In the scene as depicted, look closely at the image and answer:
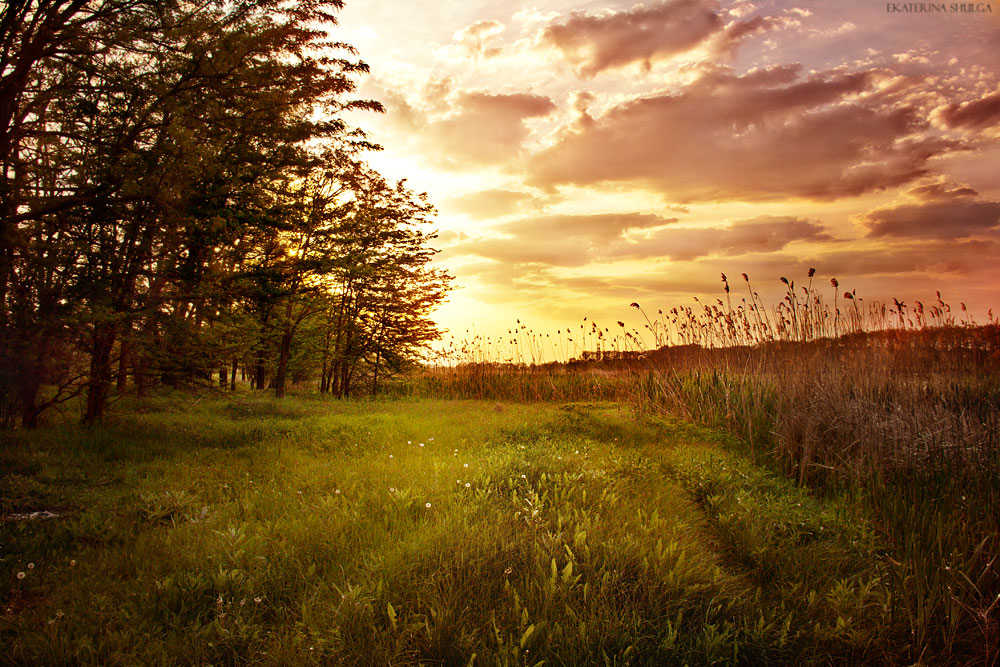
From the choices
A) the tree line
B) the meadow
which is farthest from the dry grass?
the tree line

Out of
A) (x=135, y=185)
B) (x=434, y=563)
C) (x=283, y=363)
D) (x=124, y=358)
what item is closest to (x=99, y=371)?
(x=124, y=358)

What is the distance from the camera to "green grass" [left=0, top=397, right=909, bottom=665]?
2.79 meters

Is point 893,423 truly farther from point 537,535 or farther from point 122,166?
point 122,166

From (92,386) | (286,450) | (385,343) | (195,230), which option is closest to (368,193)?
(385,343)

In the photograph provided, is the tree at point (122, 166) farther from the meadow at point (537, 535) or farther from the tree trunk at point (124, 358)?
the meadow at point (537, 535)

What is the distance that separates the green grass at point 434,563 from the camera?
110 inches

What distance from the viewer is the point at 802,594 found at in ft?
12.0

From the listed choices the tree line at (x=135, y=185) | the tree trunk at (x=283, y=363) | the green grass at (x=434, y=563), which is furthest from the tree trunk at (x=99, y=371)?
the tree trunk at (x=283, y=363)

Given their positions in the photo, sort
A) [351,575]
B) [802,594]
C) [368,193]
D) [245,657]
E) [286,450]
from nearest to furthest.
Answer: [245,657], [351,575], [802,594], [286,450], [368,193]

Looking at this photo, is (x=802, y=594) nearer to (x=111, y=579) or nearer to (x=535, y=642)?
(x=535, y=642)

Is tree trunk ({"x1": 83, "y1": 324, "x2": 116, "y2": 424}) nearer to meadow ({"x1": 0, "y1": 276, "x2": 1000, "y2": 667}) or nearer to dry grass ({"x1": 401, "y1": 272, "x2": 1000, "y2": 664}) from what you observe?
meadow ({"x1": 0, "y1": 276, "x2": 1000, "y2": 667})

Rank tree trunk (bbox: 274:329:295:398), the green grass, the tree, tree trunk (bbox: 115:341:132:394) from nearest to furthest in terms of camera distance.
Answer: the green grass → the tree → tree trunk (bbox: 115:341:132:394) → tree trunk (bbox: 274:329:295:398)

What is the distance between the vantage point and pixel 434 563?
3.39 metres

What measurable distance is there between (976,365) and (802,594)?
10.5m
